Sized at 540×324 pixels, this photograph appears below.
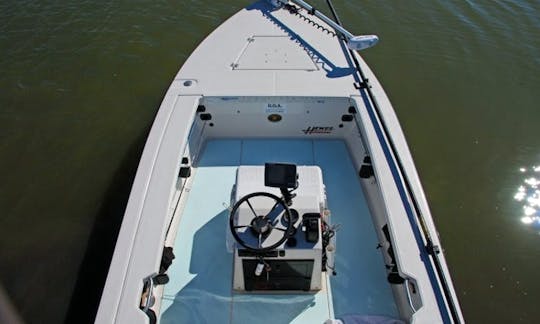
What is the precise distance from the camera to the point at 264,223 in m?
2.79

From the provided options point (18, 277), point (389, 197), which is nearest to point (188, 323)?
point (389, 197)

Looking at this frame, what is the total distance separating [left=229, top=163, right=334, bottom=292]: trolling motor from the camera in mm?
2830

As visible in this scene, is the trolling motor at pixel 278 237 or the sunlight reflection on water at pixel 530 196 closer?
the trolling motor at pixel 278 237

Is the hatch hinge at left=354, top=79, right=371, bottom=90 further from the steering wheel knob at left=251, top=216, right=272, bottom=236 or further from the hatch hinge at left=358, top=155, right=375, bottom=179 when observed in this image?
the steering wheel knob at left=251, top=216, right=272, bottom=236

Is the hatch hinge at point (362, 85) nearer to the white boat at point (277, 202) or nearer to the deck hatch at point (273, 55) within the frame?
the white boat at point (277, 202)

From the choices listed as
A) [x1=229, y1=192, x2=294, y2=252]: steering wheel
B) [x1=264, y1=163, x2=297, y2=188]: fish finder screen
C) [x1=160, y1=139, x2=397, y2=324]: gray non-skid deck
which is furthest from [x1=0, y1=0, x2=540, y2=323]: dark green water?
[x1=264, y1=163, x2=297, y2=188]: fish finder screen

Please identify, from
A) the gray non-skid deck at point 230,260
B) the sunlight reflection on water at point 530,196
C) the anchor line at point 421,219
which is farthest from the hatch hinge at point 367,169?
the sunlight reflection on water at point 530,196

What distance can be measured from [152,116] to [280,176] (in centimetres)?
370

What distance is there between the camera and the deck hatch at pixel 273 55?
→ 178 inches

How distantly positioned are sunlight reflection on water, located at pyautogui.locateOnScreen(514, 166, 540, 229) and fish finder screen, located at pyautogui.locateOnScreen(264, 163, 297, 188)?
3.75m

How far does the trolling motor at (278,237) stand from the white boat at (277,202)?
1cm

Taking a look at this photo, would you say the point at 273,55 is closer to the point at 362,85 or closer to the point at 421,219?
the point at 362,85

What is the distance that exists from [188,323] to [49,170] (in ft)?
11.5

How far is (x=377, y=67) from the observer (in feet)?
22.0
